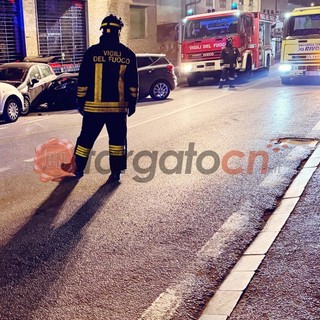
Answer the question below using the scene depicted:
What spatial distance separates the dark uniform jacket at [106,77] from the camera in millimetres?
5781

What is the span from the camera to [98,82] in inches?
229

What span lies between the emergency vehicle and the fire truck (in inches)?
90.9

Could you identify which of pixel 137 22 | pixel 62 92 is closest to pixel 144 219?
pixel 62 92

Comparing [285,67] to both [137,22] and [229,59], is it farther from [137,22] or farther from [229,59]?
[137,22]

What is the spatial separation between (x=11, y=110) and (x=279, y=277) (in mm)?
9914

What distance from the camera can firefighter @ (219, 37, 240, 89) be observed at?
18344mm

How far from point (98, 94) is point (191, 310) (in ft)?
11.4

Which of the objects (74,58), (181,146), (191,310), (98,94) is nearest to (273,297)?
(191,310)

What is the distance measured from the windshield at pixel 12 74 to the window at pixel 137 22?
13.6 m

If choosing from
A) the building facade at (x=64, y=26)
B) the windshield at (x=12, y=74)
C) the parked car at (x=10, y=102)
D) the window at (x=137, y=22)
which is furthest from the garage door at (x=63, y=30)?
the parked car at (x=10, y=102)

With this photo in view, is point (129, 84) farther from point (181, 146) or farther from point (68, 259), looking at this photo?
point (68, 259)

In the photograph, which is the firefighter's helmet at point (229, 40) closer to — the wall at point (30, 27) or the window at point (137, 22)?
the wall at point (30, 27)

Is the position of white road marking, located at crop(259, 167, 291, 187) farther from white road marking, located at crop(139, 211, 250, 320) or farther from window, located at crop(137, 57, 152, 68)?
window, located at crop(137, 57, 152, 68)

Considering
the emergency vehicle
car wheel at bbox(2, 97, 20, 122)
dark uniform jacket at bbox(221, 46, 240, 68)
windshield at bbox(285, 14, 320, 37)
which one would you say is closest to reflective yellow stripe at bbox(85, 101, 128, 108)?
car wheel at bbox(2, 97, 20, 122)
